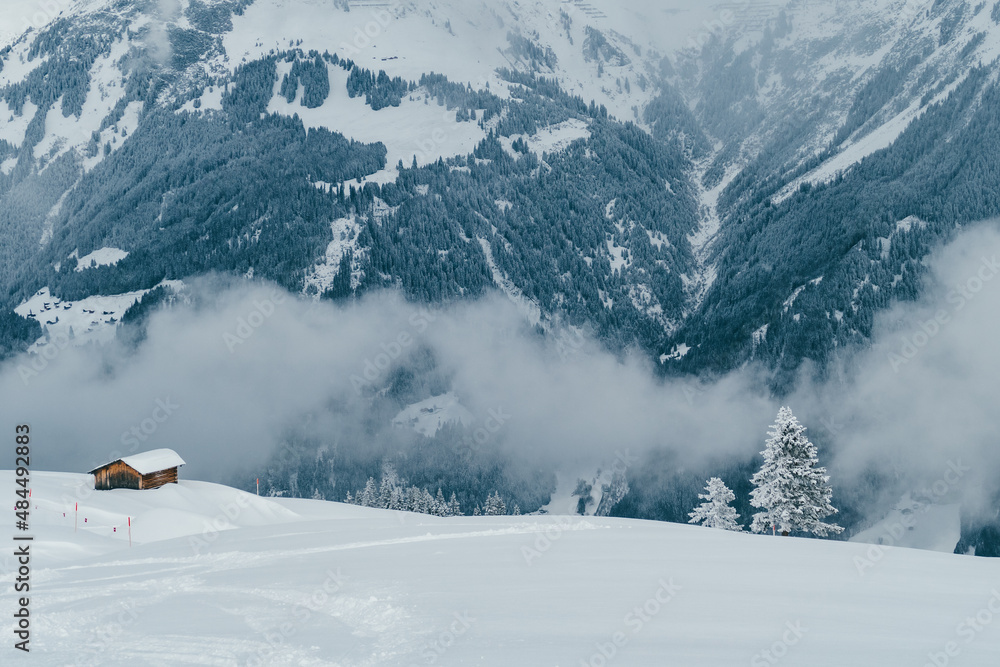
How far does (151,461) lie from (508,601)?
3780cm

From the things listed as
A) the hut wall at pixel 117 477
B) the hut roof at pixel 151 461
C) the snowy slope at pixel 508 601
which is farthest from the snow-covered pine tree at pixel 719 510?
the hut wall at pixel 117 477

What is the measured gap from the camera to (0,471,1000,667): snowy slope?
12383mm

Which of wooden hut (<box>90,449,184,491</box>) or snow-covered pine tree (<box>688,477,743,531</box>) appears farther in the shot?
snow-covered pine tree (<box>688,477,743,531</box>)

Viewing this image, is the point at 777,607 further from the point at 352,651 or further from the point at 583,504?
the point at 583,504

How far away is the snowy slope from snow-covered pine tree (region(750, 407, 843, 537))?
53.9 ft

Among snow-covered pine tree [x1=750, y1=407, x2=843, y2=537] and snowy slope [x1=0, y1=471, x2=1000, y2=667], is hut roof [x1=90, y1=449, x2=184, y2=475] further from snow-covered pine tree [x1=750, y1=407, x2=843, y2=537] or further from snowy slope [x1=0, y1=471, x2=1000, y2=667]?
snow-covered pine tree [x1=750, y1=407, x2=843, y2=537]

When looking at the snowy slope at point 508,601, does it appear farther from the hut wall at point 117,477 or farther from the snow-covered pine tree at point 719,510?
the snow-covered pine tree at point 719,510

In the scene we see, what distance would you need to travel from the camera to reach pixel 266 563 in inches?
805

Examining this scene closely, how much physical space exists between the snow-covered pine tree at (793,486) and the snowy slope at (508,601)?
16.4 metres

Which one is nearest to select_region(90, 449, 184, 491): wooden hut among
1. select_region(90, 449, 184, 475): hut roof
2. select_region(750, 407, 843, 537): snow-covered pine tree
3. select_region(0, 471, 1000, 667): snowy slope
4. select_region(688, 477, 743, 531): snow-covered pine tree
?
select_region(90, 449, 184, 475): hut roof

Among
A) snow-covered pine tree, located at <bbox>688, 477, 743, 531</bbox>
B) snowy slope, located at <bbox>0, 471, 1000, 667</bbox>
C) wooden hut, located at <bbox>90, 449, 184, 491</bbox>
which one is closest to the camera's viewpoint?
snowy slope, located at <bbox>0, 471, 1000, 667</bbox>

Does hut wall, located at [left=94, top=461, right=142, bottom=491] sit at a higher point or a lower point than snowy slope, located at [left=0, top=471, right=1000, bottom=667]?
lower

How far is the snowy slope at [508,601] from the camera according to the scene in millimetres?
12383

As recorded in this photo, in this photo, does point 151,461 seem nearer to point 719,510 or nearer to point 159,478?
point 159,478
